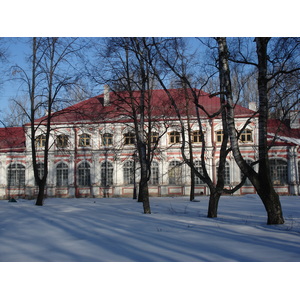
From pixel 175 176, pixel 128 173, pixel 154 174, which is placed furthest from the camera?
pixel 128 173

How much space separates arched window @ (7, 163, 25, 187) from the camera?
31312mm

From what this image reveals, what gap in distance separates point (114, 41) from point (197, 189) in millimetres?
20122

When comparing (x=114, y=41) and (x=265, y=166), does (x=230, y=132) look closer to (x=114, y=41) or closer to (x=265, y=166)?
(x=265, y=166)

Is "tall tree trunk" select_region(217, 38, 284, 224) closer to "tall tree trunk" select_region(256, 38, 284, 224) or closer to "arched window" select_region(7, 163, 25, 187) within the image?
"tall tree trunk" select_region(256, 38, 284, 224)

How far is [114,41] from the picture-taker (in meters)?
A: 11.9

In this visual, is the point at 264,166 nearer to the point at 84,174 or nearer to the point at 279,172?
the point at 279,172

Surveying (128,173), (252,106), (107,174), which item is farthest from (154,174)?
(252,106)

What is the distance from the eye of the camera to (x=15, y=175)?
31375 millimetres

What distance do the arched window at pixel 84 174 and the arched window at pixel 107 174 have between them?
4.61 feet

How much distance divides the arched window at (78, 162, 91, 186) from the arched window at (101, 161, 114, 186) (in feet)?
4.61

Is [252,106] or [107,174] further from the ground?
[252,106]

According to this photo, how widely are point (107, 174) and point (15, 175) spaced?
31.3 ft

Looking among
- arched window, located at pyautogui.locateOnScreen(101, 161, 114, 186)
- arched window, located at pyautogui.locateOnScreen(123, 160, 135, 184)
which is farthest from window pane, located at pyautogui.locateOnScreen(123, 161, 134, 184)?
arched window, located at pyautogui.locateOnScreen(101, 161, 114, 186)

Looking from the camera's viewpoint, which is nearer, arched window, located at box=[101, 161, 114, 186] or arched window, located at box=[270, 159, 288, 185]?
arched window, located at box=[270, 159, 288, 185]
